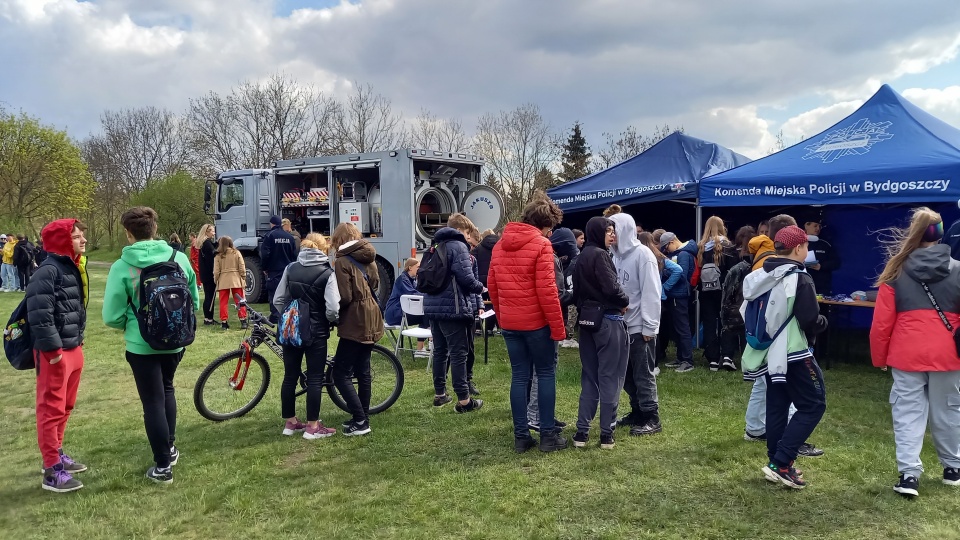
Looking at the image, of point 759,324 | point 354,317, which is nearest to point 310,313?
point 354,317

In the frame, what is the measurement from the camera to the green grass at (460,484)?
3254mm

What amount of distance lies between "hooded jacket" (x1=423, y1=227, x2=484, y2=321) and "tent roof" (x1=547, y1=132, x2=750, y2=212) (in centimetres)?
434

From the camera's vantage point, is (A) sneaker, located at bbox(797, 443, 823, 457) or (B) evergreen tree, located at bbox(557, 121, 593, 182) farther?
(B) evergreen tree, located at bbox(557, 121, 593, 182)

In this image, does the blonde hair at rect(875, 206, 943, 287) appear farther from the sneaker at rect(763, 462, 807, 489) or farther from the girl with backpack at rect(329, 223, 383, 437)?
the girl with backpack at rect(329, 223, 383, 437)

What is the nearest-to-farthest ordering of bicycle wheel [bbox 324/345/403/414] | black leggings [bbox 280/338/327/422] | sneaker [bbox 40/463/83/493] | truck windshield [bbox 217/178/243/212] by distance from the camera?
sneaker [bbox 40/463/83/493] < black leggings [bbox 280/338/327/422] < bicycle wheel [bbox 324/345/403/414] < truck windshield [bbox 217/178/243/212]

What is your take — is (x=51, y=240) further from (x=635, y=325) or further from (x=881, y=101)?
(x=881, y=101)

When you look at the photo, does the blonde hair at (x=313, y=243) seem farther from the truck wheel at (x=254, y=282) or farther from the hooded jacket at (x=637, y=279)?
the truck wheel at (x=254, y=282)

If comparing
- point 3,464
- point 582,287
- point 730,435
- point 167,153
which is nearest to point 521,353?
point 582,287

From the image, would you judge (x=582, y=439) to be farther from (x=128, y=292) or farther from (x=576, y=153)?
(x=576, y=153)

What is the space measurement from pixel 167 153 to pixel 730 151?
3854 cm

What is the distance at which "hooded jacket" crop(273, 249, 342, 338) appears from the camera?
170 inches

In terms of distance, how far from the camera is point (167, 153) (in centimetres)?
3953

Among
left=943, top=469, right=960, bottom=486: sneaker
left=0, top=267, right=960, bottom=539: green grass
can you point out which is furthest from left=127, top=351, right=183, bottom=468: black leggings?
left=943, top=469, right=960, bottom=486: sneaker

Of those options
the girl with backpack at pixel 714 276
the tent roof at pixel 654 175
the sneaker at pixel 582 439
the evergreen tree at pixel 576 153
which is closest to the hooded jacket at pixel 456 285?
the sneaker at pixel 582 439
